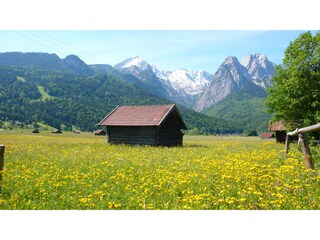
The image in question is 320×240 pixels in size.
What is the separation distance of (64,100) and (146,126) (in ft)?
259

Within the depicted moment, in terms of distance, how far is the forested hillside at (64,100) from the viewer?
7450cm

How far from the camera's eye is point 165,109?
33.3 m

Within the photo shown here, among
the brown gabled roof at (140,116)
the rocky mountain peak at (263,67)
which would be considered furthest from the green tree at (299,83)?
the brown gabled roof at (140,116)

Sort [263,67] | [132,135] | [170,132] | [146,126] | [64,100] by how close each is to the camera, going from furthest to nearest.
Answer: [64,100]
[263,67]
[170,132]
[132,135]
[146,126]

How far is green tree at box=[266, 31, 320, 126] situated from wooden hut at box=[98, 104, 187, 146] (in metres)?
11.3

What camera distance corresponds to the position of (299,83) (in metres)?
30.9

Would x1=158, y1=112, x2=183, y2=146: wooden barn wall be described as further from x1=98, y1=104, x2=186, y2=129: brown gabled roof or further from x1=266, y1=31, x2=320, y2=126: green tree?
x1=266, y1=31, x2=320, y2=126: green tree

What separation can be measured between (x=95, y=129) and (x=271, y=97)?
133ft

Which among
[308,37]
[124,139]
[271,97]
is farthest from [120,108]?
[308,37]

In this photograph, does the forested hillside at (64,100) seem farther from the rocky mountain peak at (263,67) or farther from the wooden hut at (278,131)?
the wooden hut at (278,131)

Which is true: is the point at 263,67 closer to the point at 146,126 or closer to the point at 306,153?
the point at 146,126

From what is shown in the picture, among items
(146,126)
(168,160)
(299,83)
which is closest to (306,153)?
(168,160)

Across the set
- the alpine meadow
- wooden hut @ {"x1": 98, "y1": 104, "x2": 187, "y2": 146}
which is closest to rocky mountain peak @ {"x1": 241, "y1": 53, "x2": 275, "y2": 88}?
the alpine meadow

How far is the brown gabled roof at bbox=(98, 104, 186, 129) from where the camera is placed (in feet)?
105
